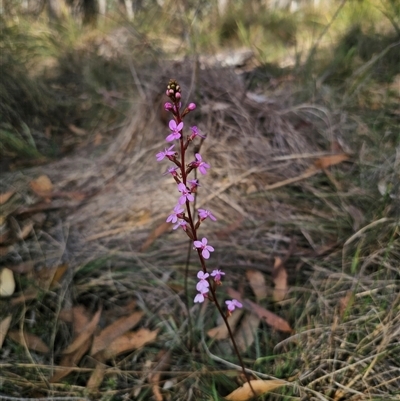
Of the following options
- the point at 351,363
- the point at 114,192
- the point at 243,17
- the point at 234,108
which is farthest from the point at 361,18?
the point at 351,363

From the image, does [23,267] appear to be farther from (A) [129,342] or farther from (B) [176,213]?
(B) [176,213]

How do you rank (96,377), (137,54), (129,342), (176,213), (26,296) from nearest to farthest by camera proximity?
1. (176,213)
2. (96,377)
3. (129,342)
4. (26,296)
5. (137,54)

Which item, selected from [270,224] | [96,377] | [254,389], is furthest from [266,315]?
[96,377]

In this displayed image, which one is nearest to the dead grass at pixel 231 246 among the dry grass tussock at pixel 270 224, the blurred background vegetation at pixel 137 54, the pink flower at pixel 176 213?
the dry grass tussock at pixel 270 224

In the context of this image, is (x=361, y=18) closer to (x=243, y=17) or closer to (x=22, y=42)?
(x=243, y=17)

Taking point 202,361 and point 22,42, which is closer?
point 202,361

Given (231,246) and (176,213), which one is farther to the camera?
(231,246)
